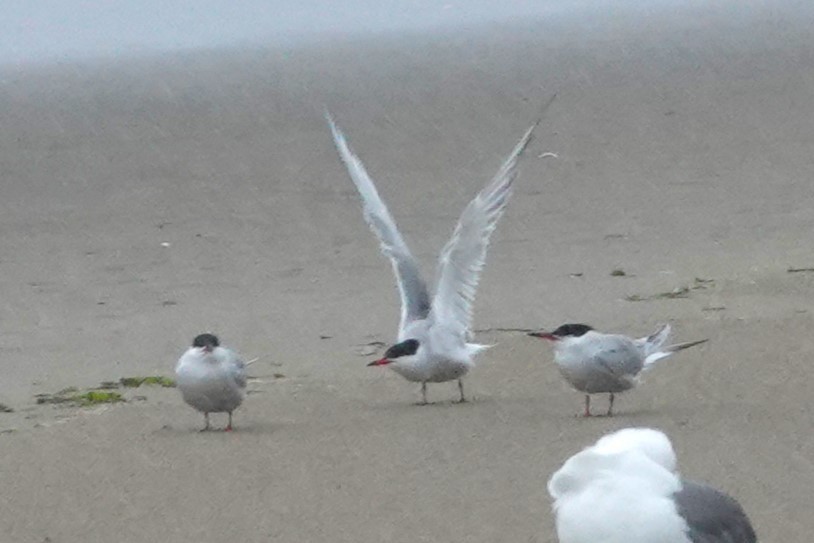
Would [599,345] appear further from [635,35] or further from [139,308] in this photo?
[635,35]

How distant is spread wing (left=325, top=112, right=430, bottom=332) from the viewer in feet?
32.5

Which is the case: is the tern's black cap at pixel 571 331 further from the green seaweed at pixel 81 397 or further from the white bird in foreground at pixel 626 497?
the white bird in foreground at pixel 626 497

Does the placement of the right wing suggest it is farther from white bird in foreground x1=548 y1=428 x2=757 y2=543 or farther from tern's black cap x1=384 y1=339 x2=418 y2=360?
tern's black cap x1=384 y1=339 x2=418 y2=360

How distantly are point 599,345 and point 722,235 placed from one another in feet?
14.1

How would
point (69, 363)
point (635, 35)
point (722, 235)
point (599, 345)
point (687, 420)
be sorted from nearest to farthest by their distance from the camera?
point (687, 420)
point (599, 345)
point (69, 363)
point (722, 235)
point (635, 35)

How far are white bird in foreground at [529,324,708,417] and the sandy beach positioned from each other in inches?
5.6

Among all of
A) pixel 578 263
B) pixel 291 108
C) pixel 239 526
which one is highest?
pixel 291 108

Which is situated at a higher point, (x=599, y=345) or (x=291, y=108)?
(x=291, y=108)

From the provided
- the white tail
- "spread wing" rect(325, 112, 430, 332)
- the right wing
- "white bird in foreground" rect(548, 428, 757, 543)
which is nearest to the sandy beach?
the white tail

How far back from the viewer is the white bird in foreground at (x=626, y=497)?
4.91 metres

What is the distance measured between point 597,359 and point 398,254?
6.01 ft

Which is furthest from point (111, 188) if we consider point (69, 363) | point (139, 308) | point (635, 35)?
point (635, 35)

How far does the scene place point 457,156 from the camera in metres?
16.0

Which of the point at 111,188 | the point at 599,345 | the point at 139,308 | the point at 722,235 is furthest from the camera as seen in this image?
the point at 111,188
